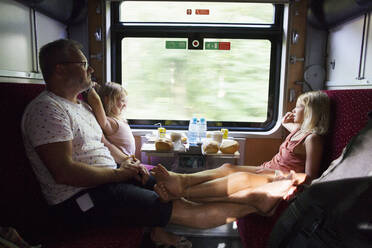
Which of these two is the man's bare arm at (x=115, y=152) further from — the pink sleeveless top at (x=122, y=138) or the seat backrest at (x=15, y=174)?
the seat backrest at (x=15, y=174)

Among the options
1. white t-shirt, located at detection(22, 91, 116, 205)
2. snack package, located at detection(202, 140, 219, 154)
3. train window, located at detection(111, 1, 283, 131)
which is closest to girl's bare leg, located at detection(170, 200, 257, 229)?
white t-shirt, located at detection(22, 91, 116, 205)

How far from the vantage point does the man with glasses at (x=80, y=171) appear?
1391 mm

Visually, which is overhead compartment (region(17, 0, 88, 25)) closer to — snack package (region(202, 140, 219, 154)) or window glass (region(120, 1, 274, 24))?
window glass (region(120, 1, 274, 24))

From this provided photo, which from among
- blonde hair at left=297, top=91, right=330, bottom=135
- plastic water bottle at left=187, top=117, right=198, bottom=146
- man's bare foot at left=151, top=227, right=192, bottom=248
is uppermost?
blonde hair at left=297, top=91, right=330, bottom=135

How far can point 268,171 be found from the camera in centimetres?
221

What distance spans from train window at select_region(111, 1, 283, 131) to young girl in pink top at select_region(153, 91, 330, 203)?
3.00 ft

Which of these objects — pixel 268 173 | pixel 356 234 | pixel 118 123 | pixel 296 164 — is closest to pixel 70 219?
pixel 118 123

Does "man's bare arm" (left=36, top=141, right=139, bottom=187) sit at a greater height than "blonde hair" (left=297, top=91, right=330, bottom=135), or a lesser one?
lesser

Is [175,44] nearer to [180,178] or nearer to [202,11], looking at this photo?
[202,11]

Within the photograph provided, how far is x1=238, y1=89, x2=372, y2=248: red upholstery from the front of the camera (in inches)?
62.0

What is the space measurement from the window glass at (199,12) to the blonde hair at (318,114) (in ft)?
4.46

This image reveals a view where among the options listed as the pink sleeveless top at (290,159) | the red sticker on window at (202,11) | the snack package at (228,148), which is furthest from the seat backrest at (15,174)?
the red sticker on window at (202,11)

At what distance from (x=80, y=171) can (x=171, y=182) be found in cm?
62

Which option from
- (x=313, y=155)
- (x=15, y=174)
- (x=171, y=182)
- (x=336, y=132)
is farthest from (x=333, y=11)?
(x=15, y=174)
